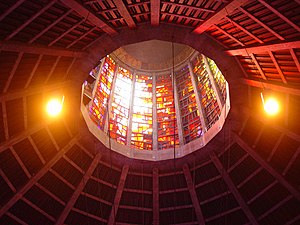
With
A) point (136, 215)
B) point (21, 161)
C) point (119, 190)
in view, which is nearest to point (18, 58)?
point (21, 161)

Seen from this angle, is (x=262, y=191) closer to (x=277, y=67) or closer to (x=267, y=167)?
(x=267, y=167)

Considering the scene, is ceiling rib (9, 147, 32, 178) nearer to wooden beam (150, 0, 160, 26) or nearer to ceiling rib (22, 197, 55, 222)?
ceiling rib (22, 197, 55, 222)

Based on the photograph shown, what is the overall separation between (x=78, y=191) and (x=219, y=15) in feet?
36.4

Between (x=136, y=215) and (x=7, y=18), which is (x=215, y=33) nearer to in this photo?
(x=7, y=18)

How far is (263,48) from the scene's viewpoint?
12305mm

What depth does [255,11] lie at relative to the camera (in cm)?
1105

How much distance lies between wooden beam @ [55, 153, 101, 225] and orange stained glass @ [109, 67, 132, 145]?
2412 mm

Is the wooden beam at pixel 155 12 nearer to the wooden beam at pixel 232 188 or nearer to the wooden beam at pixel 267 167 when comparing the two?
the wooden beam at pixel 267 167

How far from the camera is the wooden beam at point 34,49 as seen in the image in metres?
10.7

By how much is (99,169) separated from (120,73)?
9036 millimetres

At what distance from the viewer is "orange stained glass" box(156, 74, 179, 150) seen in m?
21.6

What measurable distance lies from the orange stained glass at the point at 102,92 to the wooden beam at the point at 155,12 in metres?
7.69

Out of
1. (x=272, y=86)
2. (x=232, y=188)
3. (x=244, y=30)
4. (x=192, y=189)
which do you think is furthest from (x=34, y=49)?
(x=232, y=188)

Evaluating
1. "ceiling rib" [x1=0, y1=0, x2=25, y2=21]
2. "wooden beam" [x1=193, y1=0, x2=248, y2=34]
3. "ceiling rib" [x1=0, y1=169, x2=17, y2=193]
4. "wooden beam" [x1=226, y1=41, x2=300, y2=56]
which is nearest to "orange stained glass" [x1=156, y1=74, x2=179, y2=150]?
"wooden beam" [x1=226, y1=41, x2=300, y2=56]
